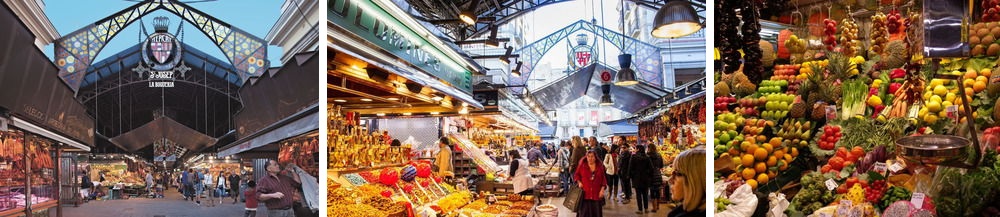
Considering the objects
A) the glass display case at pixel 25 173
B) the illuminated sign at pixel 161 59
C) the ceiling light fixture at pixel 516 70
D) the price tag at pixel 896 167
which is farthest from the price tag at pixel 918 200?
the glass display case at pixel 25 173

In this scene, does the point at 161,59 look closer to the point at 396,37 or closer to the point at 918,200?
the point at 396,37

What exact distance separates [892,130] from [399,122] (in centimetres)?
383

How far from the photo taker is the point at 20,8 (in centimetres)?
336

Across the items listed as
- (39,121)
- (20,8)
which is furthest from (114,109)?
(20,8)

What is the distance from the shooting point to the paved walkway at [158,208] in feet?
11.7

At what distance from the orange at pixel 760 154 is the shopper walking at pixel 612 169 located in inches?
39.3

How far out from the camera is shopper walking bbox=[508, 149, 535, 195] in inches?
180

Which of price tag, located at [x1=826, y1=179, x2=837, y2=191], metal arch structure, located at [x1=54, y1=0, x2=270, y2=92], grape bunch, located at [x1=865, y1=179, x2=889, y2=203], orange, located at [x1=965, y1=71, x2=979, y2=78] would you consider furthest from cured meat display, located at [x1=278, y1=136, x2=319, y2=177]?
orange, located at [x1=965, y1=71, x2=979, y2=78]

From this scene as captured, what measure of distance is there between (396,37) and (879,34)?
289 cm

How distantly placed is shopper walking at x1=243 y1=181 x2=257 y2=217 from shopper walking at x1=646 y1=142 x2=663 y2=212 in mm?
2462

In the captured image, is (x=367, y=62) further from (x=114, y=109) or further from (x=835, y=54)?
(x=835, y=54)

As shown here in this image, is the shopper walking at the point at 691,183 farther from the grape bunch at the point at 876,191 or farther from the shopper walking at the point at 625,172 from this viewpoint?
the grape bunch at the point at 876,191

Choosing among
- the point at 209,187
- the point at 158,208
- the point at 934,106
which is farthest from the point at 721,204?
the point at 158,208

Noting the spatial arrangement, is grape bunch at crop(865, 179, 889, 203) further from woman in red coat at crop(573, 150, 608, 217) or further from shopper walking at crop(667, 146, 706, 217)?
woman in red coat at crop(573, 150, 608, 217)
